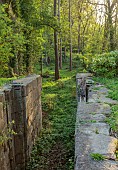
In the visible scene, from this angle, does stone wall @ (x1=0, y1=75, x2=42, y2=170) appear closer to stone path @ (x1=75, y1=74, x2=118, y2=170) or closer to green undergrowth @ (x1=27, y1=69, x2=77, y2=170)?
green undergrowth @ (x1=27, y1=69, x2=77, y2=170)

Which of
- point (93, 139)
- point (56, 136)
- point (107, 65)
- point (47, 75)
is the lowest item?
point (56, 136)

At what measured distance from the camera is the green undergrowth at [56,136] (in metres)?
5.79

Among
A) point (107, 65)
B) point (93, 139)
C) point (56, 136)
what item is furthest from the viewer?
point (107, 65)

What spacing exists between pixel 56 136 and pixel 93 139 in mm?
3699

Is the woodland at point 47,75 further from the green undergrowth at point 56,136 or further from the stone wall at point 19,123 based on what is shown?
the stone wall at point 19,123

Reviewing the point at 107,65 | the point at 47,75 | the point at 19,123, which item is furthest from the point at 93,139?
the point at 47,75

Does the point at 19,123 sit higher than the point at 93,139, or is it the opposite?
the point at 93,139

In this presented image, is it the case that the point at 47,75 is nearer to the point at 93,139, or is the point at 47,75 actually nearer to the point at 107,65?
the point at 107,65

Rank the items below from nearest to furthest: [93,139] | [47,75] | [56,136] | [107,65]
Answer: [93,139] → [56,136] → [107,65] → [47,75]

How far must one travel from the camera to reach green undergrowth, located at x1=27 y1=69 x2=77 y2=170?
228 inches

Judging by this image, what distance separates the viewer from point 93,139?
12.0 ft

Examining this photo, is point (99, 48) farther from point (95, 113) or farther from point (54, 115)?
point (95, 113)

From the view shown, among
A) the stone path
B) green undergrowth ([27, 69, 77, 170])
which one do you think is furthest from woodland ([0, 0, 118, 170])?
the stone path

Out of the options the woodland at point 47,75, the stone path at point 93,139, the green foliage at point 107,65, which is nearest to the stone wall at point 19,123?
the woodland at point 47,75
